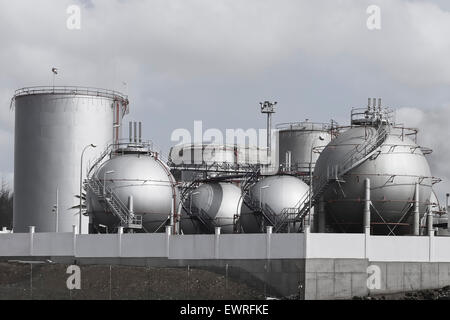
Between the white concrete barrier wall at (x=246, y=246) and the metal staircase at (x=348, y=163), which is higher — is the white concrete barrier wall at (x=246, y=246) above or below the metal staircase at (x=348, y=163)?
below

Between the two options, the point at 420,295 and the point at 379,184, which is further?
the point at 379,184

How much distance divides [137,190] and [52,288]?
47.0 feet

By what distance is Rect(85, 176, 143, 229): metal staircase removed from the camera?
6681 centimetres

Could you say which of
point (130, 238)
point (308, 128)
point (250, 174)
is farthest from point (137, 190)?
point (308, 128)

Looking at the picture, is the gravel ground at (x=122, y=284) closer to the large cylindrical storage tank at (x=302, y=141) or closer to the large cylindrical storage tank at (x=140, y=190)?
the large cylindrical storage tank at (x=140, y=190)

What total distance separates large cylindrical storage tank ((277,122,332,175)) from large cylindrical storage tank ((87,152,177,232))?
15352 millimetres

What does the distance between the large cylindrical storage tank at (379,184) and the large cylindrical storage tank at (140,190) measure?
10571 mm

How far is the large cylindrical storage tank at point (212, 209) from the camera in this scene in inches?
2916

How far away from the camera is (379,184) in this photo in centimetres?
6244

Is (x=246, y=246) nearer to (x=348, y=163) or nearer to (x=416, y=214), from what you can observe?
(x=348, y=163)

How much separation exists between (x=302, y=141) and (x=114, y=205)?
68.6 feet

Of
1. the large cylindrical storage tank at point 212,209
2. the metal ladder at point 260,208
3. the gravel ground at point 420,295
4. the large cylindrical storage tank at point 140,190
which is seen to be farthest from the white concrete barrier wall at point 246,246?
the large cylindrical storage tank at point 212,209

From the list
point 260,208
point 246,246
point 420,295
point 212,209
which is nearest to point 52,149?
point 212,209

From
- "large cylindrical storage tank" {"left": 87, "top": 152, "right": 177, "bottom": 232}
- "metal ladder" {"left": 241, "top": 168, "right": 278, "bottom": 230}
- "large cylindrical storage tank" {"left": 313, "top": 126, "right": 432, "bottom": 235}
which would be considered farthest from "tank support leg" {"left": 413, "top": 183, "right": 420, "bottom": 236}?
"large cylindrical storage tank" {"left": 87, "top": 152, "right": 177, "bottom": 232}
